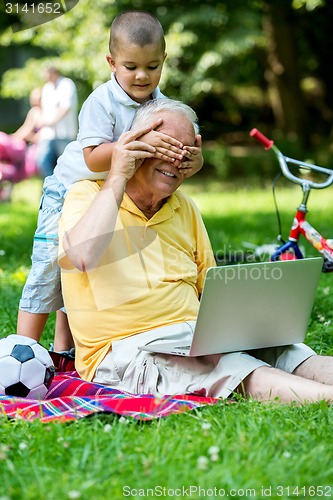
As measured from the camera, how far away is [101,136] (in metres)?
3.38

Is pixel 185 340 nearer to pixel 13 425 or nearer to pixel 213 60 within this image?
pixel 13 425

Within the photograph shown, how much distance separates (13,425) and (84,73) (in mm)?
13289

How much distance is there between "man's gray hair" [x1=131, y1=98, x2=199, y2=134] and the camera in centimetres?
315

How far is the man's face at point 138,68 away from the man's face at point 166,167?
1.29 ft

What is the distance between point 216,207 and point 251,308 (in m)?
6.79

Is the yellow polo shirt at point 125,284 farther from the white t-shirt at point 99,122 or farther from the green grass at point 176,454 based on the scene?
the green grass at point 176,454

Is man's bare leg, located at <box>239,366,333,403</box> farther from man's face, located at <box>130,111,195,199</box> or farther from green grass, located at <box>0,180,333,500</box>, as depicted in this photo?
man's face, located at <box>130,111,195,199</box>

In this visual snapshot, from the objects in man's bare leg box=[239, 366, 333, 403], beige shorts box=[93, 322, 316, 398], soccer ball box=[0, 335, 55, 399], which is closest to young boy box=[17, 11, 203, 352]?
soccer ball box=[0, 335, 55, 399]

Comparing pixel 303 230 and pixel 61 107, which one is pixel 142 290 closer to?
pixel 303 230

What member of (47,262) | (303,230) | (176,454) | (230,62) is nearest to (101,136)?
(47,262)

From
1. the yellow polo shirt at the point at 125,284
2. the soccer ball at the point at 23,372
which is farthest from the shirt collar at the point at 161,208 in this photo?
the soccer ball at the point at 23,372

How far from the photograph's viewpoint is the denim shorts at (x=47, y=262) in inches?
144

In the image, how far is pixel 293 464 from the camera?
2.24 m

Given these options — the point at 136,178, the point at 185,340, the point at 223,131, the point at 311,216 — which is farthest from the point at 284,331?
the point at 223,131
